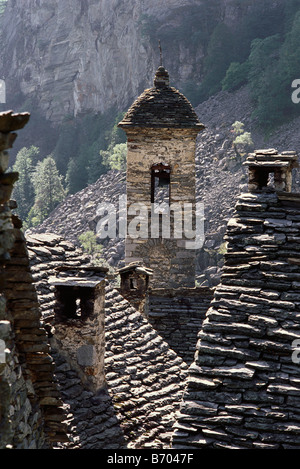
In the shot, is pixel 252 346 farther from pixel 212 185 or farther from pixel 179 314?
pixel 212 185

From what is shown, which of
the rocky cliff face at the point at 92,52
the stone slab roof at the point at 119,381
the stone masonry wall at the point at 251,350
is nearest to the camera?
the stone masonry wall at the point at 251,350

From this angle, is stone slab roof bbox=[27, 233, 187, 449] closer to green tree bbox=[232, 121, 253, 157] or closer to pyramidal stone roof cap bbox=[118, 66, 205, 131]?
pyramidal stone roof cap bbox=[118, 66, 205, 131]

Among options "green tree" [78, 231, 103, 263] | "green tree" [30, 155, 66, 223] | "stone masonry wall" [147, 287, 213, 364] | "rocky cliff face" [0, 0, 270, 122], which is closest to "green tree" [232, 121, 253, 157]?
"green tree" [78, 231, 103, 263]

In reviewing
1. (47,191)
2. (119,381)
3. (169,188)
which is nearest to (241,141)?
(47,191)

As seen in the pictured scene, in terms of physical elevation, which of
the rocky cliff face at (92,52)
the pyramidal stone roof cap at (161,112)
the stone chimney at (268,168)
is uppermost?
the rocky cliff face at (92,52)

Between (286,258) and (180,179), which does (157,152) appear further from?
(286,258)

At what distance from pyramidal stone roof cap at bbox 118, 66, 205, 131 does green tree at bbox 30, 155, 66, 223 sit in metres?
51.1

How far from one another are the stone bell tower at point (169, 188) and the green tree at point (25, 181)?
54.9m

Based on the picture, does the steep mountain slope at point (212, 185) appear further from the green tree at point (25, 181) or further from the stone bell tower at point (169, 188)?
the stone bell tower at point (169, 188)

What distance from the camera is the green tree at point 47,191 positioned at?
229 feet

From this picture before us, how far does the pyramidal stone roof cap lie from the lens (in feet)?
56.0

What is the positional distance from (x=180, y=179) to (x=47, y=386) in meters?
11.6

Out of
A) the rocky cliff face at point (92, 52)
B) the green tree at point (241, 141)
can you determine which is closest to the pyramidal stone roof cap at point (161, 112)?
the green tree at point (241, 141)
